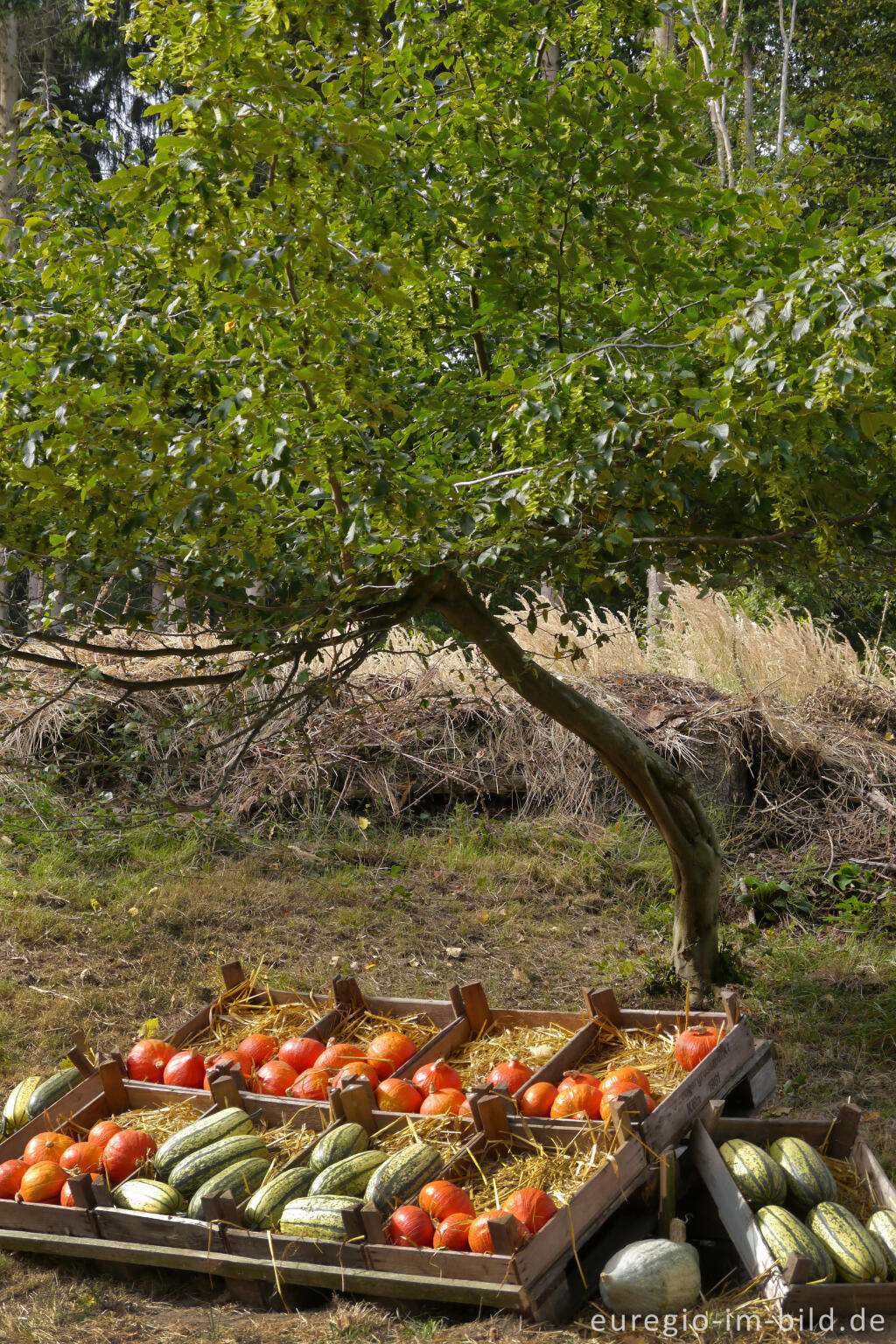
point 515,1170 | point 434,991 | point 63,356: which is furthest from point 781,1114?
point 63,356

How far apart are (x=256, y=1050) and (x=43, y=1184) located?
830 millimetres

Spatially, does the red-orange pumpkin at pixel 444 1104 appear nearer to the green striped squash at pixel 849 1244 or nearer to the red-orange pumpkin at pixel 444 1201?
the red-orange pumpkin at pixel 444 1201

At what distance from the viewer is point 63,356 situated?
259 cm

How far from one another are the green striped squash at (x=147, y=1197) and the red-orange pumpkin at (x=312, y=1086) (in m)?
0.53

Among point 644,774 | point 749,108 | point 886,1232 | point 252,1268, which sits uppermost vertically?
point 749,108

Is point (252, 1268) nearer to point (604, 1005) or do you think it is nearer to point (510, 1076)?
point (510, 1076)

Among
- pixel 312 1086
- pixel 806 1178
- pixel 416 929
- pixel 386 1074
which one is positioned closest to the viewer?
pixel 806 1178

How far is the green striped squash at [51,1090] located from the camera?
3605 mm

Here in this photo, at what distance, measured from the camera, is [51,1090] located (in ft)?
11.9

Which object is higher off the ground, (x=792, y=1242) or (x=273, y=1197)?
(x=273, y=1197)

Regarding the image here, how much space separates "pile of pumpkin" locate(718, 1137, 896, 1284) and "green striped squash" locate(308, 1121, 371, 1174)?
1.00m

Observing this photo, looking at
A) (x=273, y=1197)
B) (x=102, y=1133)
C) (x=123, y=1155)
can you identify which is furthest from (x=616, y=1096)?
(x=102, y=1133)

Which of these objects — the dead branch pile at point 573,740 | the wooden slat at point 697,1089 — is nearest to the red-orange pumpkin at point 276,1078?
the wooden slat at point 697,1089

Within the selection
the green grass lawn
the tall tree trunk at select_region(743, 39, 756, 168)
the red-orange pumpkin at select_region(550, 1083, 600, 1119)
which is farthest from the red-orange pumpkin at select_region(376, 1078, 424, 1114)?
the tall tree trunk at select_region(743, 39, 756, 168)
